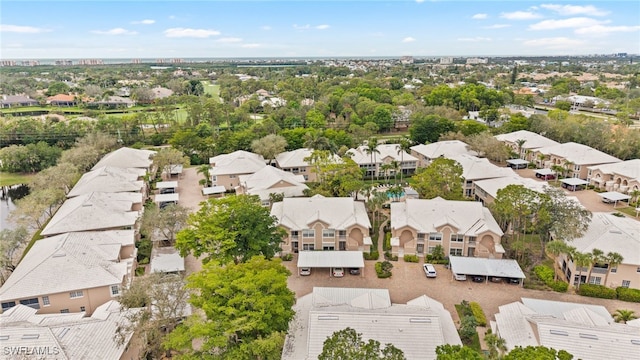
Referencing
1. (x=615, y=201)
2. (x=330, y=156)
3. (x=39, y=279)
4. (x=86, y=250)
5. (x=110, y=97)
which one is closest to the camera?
(x=39, y=279)

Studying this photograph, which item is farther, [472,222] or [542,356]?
[472,222]

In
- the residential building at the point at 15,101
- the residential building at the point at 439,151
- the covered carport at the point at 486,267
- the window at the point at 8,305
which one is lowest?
the covered carport at the point at 486,267

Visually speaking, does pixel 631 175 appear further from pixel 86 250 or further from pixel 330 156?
pixel 86 250

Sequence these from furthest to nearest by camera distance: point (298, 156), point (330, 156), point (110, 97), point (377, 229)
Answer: point (110, 97) → point (298, 156) → point (330, 156) → point (377, 229)

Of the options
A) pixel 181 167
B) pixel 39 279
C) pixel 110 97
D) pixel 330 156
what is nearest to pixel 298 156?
pixel 330 156

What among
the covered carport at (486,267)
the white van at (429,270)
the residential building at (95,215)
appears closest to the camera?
the covered carport at (486,267)

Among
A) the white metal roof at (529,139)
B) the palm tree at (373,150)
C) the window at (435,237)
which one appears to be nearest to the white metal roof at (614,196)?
the white metal roof at (529,139)

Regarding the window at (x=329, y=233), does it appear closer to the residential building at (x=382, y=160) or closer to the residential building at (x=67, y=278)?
the residential building at (x=67, y=278)
